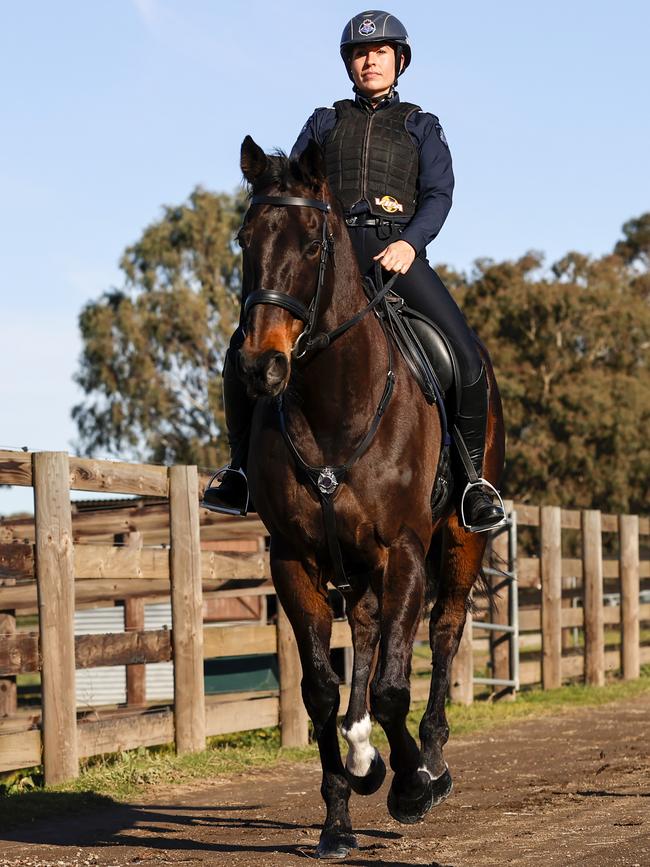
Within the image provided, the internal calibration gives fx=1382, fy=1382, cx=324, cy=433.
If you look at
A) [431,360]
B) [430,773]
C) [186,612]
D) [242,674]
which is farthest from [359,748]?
[242,674]

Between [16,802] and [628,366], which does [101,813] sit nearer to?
[16,802]

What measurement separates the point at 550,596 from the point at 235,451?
34.5 ft

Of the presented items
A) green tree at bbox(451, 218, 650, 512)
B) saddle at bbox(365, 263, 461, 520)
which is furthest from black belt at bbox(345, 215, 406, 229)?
green tree at bbox(451, 218, 650, 512)

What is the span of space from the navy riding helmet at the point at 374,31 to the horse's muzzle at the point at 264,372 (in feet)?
7.41

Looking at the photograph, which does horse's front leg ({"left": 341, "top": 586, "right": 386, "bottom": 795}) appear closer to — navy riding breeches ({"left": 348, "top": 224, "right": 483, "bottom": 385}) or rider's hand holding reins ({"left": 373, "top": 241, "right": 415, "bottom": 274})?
navy riding breeches ({"left": 348, "top": 224, "right": 483, "bottom": 385})

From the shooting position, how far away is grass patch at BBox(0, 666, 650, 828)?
855 cm

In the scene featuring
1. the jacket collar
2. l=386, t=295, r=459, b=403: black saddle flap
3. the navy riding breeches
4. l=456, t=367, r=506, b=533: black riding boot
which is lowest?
l=456, t=367, r=506, b=533: black riding boot

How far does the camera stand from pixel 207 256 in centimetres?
5091

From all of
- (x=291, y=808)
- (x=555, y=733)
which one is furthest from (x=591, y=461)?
(x=291, y=808)

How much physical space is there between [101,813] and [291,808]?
116 cm

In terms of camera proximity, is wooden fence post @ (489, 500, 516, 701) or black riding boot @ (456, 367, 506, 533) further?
wooden fence post @ (489, 500, 516, 701)

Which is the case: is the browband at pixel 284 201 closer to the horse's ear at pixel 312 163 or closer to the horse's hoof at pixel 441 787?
the horse's ear at pixel 312 163

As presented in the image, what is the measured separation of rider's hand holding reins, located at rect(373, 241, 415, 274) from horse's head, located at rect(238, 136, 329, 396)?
2.15ft

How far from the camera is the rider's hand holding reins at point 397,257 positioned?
647 centimetres
